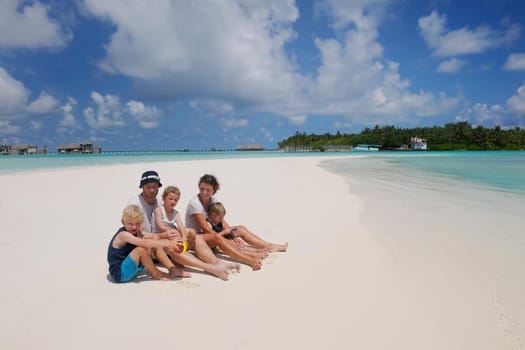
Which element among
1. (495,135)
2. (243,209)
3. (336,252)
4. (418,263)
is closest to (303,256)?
(336,252)

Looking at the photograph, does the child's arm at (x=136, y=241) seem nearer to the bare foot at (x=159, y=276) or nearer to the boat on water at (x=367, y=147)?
the bare foot at (x=159, y=276)

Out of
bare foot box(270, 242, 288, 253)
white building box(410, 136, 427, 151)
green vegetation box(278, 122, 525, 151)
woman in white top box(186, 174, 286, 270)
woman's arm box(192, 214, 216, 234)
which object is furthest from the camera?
white building box(410, 136, 427, 151)

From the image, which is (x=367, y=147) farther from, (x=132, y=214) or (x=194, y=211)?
(x=132, y=214)

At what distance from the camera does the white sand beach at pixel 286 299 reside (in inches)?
99.3

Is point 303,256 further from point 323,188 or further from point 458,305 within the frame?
point 323,188

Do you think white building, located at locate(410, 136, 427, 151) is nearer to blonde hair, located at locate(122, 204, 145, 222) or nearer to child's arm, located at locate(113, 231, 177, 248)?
child's arm, located at locate(113, 231, 177, 248)

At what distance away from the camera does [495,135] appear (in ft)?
366

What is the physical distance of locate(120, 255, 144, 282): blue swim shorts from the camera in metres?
3.46

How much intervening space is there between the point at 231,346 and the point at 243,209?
5.46 meters

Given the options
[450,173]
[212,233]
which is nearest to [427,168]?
[450,173]

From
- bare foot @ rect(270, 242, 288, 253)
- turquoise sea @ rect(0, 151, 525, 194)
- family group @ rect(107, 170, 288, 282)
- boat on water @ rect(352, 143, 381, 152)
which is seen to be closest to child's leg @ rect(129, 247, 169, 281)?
family group @ rect(107, 170, 288, 282)

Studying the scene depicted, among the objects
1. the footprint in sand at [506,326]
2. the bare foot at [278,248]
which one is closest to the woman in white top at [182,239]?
the bare foot at [278,248]

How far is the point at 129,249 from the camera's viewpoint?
3.58 metres

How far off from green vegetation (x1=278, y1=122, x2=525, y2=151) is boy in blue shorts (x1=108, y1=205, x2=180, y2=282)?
124525 millimetres
